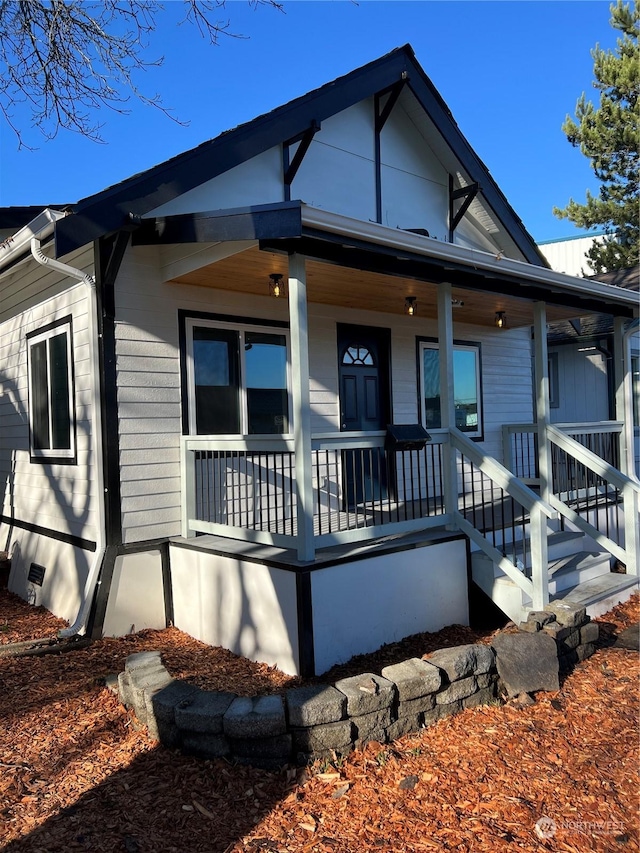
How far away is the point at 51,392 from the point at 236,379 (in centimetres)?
191

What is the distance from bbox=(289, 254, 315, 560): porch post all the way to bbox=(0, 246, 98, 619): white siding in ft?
6.48

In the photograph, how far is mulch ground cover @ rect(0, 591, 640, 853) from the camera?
264cm

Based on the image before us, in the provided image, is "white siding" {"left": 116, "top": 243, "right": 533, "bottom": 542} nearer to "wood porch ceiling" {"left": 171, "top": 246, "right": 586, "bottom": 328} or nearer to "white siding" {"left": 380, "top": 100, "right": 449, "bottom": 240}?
"wood porch ceiling" {"left": 171, "top": 246, "right": 586, "bottom": 328}

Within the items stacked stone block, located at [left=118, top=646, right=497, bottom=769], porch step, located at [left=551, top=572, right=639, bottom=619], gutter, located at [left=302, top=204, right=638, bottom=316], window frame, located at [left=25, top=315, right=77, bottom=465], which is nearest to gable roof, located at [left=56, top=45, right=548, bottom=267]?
gutter, located at [left=302, top=204, right=638, bottom=316]

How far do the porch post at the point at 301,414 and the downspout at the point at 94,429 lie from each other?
72.1 inches

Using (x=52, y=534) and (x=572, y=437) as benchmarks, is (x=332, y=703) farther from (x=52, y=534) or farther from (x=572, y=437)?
(x=572, y=437)

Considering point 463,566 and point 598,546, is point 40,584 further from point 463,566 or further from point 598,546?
point 598,546

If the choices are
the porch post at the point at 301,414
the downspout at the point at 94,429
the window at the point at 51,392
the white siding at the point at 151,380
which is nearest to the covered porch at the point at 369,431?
the porch post at the point at 301,414

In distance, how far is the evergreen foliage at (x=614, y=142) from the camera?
15219 millimetres

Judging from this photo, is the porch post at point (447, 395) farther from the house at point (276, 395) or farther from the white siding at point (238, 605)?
the white siding at point (238, 605)

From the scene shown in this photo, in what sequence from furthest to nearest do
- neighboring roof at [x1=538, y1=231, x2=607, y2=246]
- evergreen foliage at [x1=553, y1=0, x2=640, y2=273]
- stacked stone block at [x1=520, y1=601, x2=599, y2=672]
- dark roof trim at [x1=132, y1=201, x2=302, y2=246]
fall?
neighboring roof at [x1=538, y1=231, x2=607, y2=246], evergreen foliage at [x1=553, y1=0, x2=640, y2=273], stacked stone block at [x1=520, y1=601, x2=599, y2=672], dark roof trim at [x1=132, y1=201, x2=302, y2=246]

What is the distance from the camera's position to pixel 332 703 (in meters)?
3.24

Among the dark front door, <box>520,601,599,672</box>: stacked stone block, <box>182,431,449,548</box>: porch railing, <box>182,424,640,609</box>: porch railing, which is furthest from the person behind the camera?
the dark front door

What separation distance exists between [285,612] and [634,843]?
2464 mm
